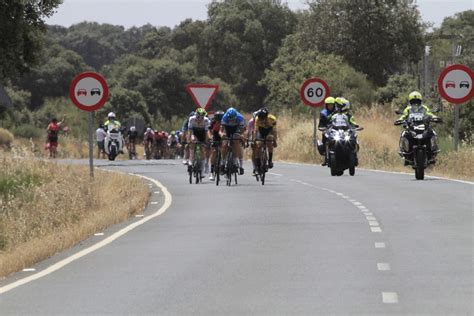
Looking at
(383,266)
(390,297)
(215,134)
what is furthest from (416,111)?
(390,297)

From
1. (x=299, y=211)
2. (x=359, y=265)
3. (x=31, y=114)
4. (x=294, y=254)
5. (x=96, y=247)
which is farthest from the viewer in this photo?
(x=31, y=114)

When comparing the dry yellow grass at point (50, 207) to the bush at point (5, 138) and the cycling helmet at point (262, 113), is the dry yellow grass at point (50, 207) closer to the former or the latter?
the cycling helmet at point (262, 113)

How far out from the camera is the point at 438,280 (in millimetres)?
12195

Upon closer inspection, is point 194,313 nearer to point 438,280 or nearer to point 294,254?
point 438,280

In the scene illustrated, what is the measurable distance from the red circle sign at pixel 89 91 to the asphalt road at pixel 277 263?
242cm

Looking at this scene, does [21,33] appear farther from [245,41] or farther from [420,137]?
[245,41]

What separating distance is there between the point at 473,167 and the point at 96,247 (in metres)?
17.6

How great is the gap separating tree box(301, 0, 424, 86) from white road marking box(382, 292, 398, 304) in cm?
6764

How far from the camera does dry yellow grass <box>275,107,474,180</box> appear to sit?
33.0m

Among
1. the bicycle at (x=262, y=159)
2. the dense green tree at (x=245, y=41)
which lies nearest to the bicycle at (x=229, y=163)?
the bicycle at (x=262, y=159)

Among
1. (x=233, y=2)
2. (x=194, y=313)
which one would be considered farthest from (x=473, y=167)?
(x=233, y=2)

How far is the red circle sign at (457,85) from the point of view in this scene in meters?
31.4

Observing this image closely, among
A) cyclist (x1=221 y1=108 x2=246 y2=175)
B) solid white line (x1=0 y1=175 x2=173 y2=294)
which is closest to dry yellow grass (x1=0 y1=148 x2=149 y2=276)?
solid white line (x1=0 y1=175 x2=173 y2=294)

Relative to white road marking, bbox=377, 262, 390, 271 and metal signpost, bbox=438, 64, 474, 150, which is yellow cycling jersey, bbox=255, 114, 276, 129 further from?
white road marking, bbox=377, 262, 390, 271
